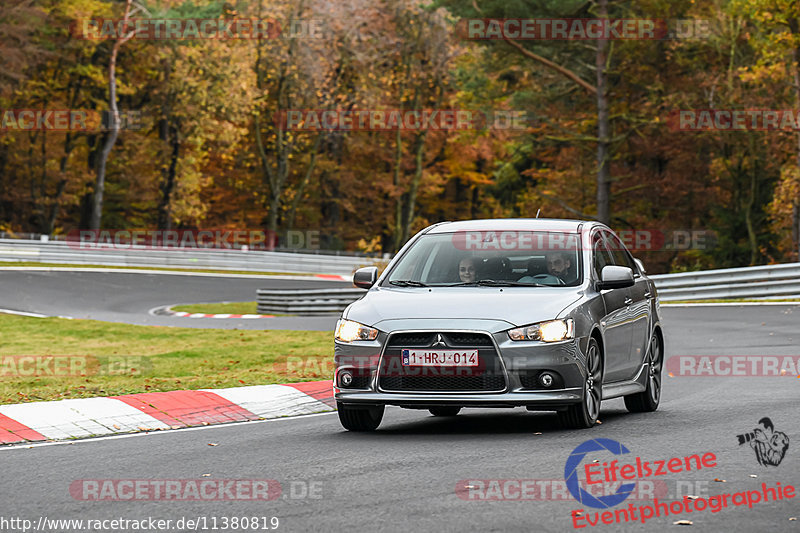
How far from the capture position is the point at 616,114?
152ft

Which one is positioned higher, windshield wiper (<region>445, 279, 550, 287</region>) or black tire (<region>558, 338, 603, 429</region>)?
windshield wiper (<region>445, 279, 550, 287</region>)

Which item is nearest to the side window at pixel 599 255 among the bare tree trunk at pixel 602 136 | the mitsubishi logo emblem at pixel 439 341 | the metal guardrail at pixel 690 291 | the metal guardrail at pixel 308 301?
the mitsubishi logo emblem at pixel 439 341

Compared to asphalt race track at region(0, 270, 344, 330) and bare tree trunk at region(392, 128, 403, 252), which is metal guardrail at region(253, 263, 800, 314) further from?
bare tree trunk at region(392, 128, 403, 252)

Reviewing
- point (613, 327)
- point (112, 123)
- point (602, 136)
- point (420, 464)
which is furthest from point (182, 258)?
point (420, 464)

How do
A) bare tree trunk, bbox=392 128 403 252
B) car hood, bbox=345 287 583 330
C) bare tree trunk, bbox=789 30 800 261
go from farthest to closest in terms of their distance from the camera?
bare tree trunk, bbox=392 128 403 252, bare tree trunk, bbox=789 30 800 261, car hood, bbox=345 287 583 330

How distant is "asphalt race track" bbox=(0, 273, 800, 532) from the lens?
663 cm

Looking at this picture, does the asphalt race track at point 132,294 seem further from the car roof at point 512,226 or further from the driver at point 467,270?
the driver at point 467,270

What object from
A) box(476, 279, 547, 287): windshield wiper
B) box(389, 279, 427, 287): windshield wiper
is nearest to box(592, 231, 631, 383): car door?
box(476, 279, 547, 287): windshield wiper

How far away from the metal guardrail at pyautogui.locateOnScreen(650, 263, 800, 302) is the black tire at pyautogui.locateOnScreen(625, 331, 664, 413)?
18.0 metres

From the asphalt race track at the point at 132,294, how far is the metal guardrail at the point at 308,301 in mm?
1820

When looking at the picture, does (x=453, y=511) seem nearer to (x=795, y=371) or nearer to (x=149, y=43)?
(x=795, y=371)

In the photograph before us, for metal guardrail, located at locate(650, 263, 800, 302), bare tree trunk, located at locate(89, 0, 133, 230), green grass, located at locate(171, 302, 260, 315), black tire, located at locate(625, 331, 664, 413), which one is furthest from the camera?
bare tree trunk, located at locate(89, 0, 133, 230)

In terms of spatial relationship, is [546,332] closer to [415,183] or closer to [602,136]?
[602,136]

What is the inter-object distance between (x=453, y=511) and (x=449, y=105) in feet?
201
